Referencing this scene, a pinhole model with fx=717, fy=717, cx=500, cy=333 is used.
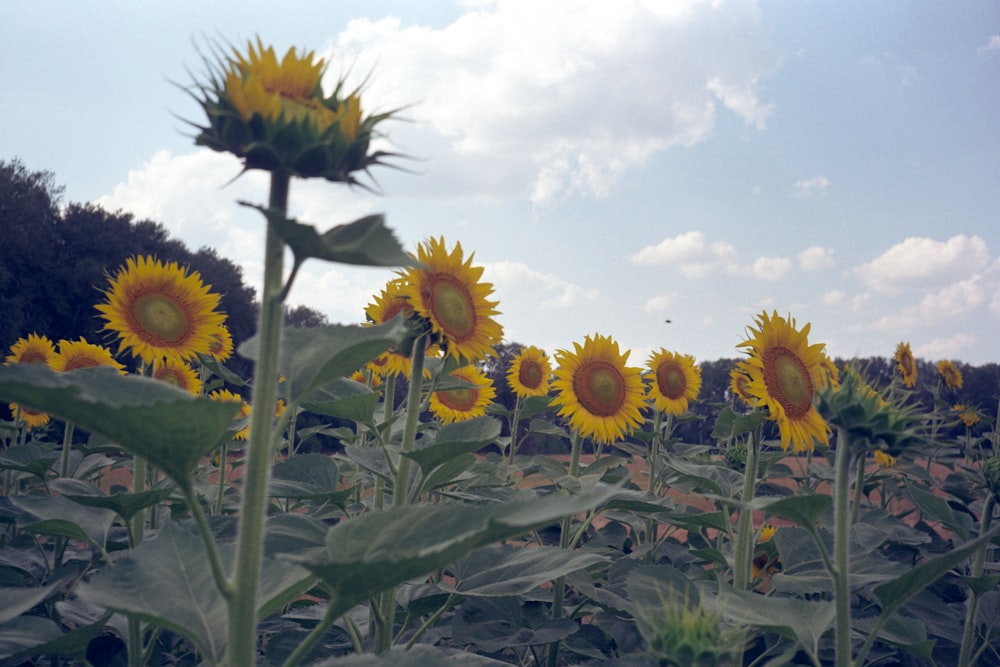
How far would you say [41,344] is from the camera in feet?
17.6

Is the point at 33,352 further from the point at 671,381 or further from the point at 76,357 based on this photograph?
the point at 671,381

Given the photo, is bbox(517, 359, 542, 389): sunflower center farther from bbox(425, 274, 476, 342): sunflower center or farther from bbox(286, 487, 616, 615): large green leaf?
bbox(286, 487, 616, 615): large green leaf

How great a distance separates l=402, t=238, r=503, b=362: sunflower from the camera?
2.80m

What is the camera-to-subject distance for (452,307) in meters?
2.90

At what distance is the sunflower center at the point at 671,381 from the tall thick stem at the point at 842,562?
3872 mm

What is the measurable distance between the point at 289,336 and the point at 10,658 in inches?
53.9

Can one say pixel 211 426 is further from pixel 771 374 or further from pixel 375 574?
pixel 771 374

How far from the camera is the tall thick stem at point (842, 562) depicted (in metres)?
1.71

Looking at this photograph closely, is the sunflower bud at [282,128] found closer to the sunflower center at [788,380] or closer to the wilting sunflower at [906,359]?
the sunflower center at [788,380]

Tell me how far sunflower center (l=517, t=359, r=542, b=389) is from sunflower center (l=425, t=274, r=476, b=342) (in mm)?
2956

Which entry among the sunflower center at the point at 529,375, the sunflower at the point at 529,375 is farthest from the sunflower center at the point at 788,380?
the sunflower center at the point at 529,375

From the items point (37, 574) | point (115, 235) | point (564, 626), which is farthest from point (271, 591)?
point (115, 235)

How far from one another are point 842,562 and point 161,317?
3224 mm

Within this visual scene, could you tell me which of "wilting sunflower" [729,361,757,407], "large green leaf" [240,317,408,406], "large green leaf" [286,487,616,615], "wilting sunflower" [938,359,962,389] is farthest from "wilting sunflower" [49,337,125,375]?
"wilting sunflower" [938,359,962,389]
